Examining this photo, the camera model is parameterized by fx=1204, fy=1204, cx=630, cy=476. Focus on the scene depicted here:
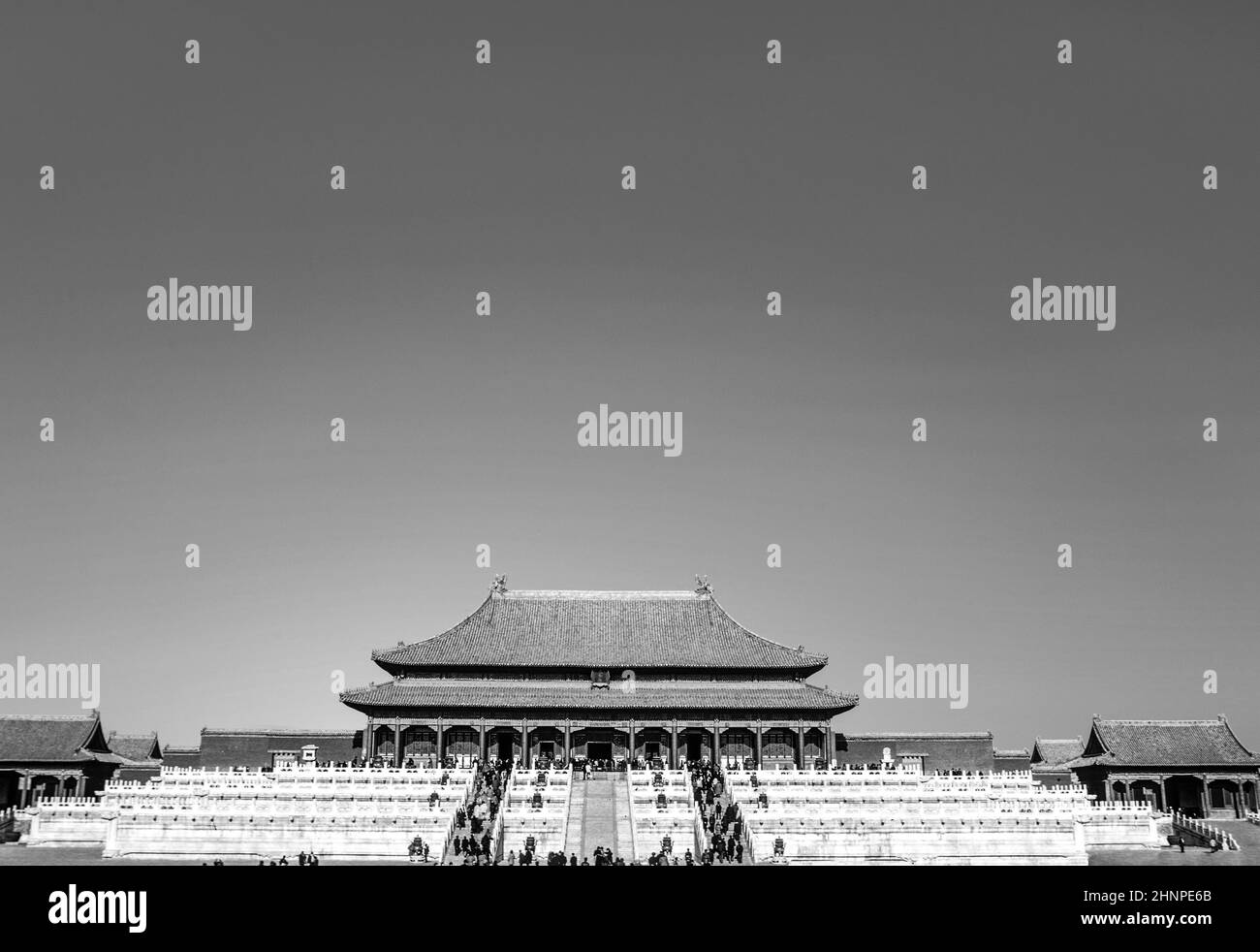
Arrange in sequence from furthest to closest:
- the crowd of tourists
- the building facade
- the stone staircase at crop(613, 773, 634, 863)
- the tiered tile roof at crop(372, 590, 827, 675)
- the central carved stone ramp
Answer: the tiered tile roof at crop(372, 590, 827, 675) → the building facade → the central carved stone ramp → the stone staircase at crop(613, 773, 634, 863) → the crowd of tourists

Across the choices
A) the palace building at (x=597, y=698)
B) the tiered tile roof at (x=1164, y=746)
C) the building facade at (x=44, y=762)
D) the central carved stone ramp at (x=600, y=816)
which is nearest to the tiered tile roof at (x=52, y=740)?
the building facade at (x=44, y=762)

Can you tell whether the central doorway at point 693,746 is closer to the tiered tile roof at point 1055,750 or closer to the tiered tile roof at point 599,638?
the tiered tile roof at point 599,638

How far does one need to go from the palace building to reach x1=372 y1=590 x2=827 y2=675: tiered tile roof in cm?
10

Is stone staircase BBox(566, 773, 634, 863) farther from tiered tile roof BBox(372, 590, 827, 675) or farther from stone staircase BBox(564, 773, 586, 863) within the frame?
tiered tile roof BBox(372, 590, 827, 675)

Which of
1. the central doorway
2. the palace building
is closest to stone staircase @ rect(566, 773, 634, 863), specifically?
the palace building

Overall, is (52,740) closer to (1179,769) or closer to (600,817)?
(600,817)

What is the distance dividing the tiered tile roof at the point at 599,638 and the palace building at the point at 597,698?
0.33ft

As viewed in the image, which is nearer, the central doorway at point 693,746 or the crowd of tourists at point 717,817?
the crowd of tourists at point 717,817

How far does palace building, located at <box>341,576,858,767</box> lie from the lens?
60156 mm

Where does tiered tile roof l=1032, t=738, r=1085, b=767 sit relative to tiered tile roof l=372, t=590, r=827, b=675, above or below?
below

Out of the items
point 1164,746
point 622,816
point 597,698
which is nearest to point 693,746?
point 597,698

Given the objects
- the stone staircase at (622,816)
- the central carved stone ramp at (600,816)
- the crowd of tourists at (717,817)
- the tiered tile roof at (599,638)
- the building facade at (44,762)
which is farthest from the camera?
the tiered tile roof at (599,638)

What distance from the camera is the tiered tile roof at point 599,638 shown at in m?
63.1
